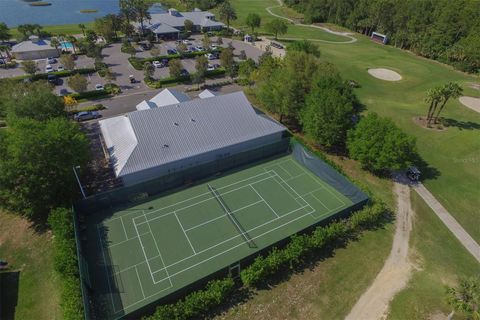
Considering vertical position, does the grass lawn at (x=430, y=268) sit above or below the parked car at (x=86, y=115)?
below

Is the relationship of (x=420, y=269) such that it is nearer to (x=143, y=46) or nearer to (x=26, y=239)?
(x=26, y=239)

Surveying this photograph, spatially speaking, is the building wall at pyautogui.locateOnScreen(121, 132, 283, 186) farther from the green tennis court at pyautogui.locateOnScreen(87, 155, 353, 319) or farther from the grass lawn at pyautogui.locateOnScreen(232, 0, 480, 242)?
the grass lawn at pyautogui.locateOnScreen(232, 0, 480, 242)

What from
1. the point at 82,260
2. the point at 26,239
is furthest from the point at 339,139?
the point at 26,239

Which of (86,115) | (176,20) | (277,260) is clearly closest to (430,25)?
(176,20)

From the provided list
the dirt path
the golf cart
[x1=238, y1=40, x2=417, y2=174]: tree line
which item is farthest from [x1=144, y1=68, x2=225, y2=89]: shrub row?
the dirt path

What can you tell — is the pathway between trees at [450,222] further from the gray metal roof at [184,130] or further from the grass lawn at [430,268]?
the gray metal roof at [184,130]

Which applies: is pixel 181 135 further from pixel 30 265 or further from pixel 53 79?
pixel 53 79

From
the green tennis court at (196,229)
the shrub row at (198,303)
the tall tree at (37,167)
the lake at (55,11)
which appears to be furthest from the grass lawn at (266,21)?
the shrub row at (198,303)

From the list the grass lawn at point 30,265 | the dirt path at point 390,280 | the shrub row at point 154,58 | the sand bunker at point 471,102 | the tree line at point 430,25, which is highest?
the tree line at point 430,25
